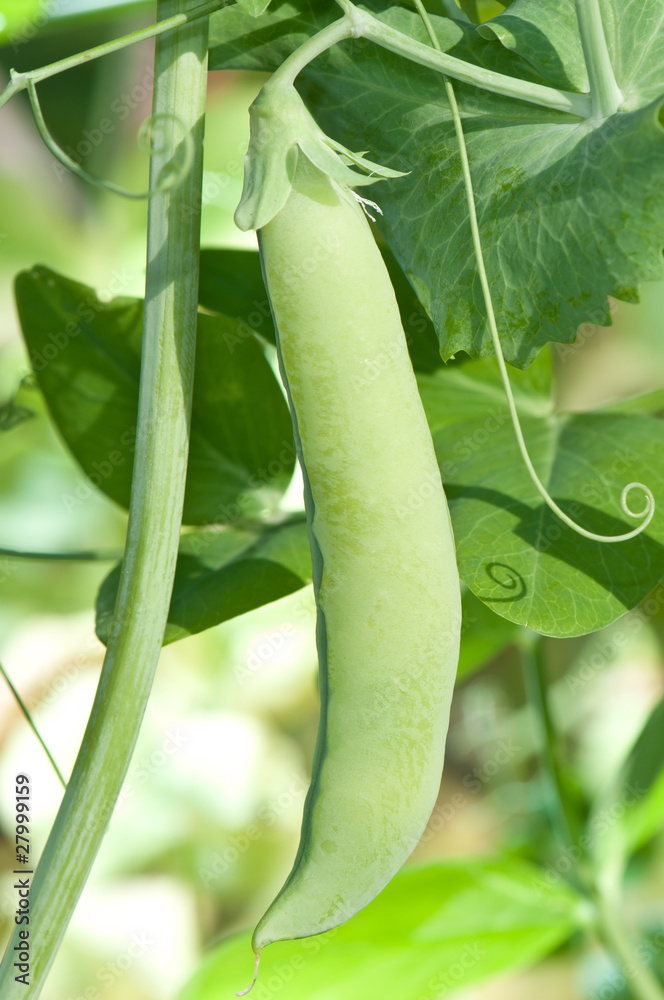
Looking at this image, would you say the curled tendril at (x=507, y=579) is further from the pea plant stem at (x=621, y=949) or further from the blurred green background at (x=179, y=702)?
the blurred green background at (x=179, y=702)

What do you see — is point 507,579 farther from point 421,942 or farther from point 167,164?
point 421,942

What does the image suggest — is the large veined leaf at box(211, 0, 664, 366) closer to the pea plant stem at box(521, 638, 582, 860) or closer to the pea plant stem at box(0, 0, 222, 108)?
the pea plant stem at box(0, 0, 222, 108)

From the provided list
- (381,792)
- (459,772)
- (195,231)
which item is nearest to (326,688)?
(381,792)

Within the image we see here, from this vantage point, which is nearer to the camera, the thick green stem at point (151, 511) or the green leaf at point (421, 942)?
the thick green stem at point (151, 511)

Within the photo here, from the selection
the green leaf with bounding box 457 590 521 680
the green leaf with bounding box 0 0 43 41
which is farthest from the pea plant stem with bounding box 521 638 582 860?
the green leaf with bounding box 0 0 43 41

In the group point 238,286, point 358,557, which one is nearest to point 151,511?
point 358,557

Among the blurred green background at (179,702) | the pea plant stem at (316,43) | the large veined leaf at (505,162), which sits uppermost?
the pea plant stem at (316,43)

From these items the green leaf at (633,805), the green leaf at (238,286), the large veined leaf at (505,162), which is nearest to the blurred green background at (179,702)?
the green leaf at (633,805)

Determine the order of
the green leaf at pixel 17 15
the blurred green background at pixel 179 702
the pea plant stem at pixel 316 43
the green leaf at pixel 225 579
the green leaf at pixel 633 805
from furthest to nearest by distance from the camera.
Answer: the blurred green background at pixel 179 702 → the green leaf at pixel 633 805 → the green leaf at pixel 17 15 → the green leaf at pixel 225 579 → the pea plant stem at pixel 316 43
